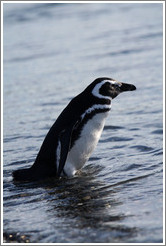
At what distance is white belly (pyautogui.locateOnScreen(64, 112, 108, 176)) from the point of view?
5832 mm

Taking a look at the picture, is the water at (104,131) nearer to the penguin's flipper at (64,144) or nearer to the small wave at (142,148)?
the small wave at (142,148)

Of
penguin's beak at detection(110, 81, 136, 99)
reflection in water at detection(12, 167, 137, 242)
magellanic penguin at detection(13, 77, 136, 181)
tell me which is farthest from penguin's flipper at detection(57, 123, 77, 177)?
penguin's beak at detection(110, 81, 136, 99)

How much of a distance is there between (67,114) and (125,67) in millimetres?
5530

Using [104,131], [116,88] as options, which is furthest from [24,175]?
[104,131]

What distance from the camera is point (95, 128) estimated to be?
19.3ft

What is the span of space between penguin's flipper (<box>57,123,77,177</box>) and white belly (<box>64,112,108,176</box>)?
9.3 inches

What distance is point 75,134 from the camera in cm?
582

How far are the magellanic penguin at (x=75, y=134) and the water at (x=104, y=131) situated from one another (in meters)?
0.15

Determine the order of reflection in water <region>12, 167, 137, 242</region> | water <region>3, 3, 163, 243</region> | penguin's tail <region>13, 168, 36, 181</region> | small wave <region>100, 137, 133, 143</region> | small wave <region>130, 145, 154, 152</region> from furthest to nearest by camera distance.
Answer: small wave <region>100, 137, 133, 143</region> < small wave <region>130, 145, 154, 152</region> < penguin's tail <region>13, 168, 36, 181</region> < water <region>3, 3, 163, 243</region> < reflection in water <region>12, 167, 137, 242</region>

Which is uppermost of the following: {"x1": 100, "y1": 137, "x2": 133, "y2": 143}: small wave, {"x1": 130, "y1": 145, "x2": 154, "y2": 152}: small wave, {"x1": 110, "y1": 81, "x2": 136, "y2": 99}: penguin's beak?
{"x1": 110, "y1": 81, "x2": 136, "y2": 99}: penguin's beak

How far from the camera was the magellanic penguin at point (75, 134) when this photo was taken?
18.9ft

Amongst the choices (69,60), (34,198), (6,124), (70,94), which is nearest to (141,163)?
(34,198)

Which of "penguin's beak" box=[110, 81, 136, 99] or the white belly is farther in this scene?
"penguin's beak" box=[110, 81, 136, 99]

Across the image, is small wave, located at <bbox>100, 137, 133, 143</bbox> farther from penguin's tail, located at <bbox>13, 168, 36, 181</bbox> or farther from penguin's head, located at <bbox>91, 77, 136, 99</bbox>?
penguin's tail, located at <bbox>13, 168, 36, 181</bbox>
